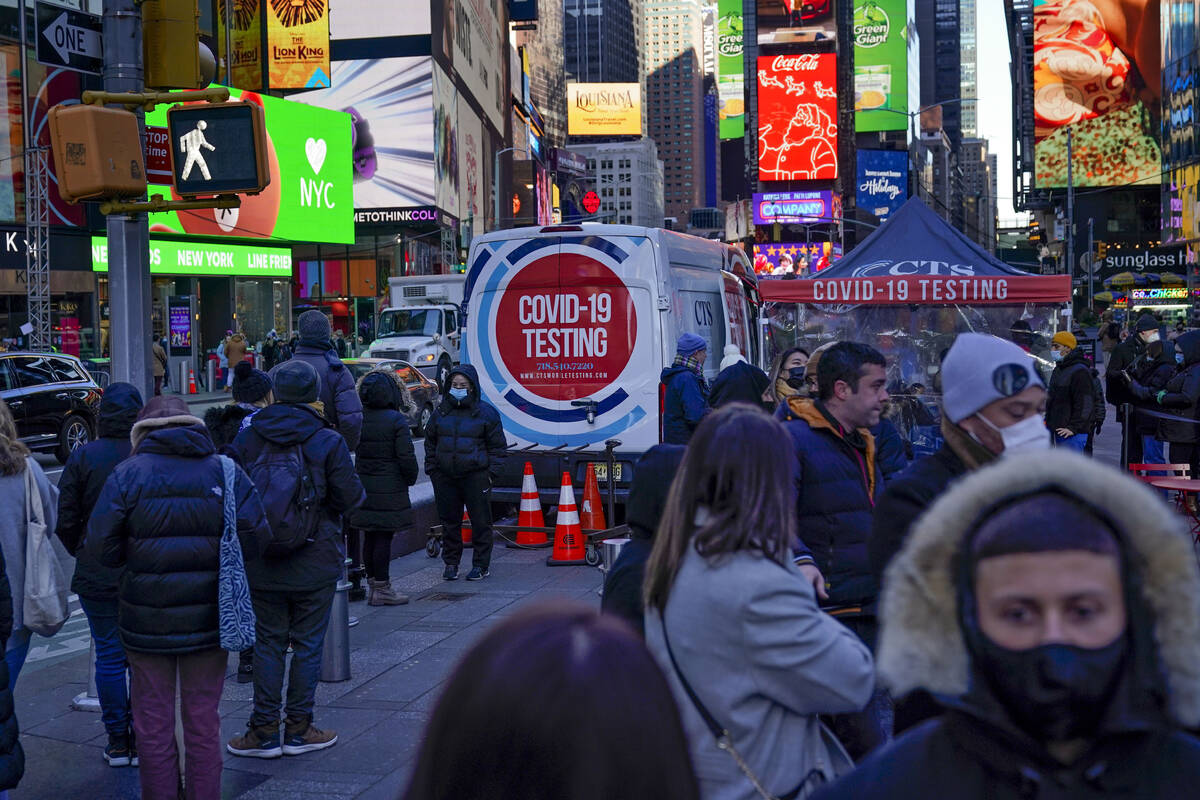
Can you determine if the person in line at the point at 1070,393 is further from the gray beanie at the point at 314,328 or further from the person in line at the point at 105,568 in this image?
the person in line at the point at 105,568

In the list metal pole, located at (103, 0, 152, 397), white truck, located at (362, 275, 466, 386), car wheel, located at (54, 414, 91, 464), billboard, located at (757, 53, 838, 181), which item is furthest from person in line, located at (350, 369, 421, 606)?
billboard, located at (757, 53, 838, 181)

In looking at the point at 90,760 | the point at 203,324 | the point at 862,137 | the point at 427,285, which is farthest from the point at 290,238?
the point at 862,137

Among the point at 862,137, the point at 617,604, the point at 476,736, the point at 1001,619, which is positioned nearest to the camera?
the point at 476,736

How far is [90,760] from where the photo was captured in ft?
20.2

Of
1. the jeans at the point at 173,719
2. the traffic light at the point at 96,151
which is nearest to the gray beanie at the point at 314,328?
the traffic light at the point at 96,151

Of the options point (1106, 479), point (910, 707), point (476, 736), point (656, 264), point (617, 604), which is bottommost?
point (910, 707)

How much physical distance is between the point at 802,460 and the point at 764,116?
122893mm

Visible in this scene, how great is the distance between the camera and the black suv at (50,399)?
19078 mm

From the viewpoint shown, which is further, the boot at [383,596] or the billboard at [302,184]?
the billboard at [302,184]

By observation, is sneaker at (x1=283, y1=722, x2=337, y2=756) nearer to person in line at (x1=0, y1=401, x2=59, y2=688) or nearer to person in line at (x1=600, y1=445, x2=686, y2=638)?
person in line at (x1=0, y1=401, x2=59, y2=688)

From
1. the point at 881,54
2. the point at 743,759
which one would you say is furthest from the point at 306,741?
the point at 881,54

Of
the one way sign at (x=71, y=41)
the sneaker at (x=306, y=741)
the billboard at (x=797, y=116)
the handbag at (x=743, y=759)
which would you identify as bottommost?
the sneaker at (x=306, y=741)

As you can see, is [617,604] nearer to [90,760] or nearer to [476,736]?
[476,736]

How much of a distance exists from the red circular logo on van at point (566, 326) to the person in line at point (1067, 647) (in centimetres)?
1027
